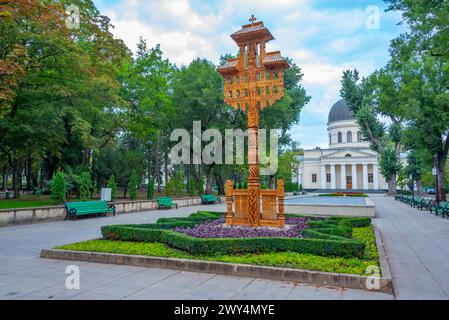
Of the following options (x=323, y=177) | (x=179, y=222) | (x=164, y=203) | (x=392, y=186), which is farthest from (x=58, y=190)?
(x=323, y=177)

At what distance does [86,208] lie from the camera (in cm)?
1559

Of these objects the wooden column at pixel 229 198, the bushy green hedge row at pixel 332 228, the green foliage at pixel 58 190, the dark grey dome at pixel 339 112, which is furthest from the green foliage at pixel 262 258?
the dark grey dome at pixel 339 112

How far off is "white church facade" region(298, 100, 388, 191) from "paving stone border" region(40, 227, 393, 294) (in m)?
66.0

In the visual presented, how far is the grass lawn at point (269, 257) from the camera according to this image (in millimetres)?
5750

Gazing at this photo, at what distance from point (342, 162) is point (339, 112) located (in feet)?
39.8

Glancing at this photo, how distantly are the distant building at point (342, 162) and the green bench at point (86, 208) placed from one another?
200 ft

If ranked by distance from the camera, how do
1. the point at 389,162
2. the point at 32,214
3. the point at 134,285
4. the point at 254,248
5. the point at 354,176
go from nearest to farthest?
1. the point at 134,285
2. the point at 254,248
3. the point at 32,214
4. the point at 389,162
5. the point at 354,176

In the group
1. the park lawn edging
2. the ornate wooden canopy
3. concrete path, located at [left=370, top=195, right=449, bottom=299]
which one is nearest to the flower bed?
concrete path, located at [left=370, top=195, right=449, bottom=299]

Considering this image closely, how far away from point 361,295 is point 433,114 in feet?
74.8

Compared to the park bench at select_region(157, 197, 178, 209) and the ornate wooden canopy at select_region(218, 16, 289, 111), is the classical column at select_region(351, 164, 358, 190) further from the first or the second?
the ornate wooden canopy at select_region(218, 16, 289, 111)

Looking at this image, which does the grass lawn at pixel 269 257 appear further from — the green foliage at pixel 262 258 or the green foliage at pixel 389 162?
the green foliage at pixel 389 162

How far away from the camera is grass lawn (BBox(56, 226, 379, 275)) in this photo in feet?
18.9

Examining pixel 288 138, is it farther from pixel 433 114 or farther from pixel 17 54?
pixel 17 54

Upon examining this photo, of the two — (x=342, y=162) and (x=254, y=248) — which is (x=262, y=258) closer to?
(x=254, y=248)
